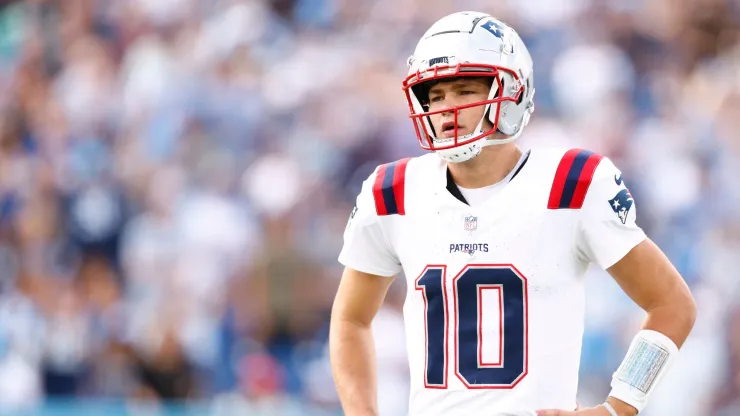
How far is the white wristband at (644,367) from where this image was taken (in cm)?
337

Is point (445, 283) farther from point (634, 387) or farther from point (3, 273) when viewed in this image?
point (3, 273)

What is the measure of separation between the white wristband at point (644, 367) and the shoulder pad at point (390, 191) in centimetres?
77

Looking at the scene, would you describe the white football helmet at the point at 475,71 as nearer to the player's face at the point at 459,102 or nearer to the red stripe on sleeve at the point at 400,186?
the player's face at the point at 459,102

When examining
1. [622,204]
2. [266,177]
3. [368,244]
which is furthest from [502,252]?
[266,177]

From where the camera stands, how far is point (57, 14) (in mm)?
10430

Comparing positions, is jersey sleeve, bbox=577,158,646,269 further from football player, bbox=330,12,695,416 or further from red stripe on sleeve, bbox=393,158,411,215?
red stripe on sleeve, bbox=393,158,411,215

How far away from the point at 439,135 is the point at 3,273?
6.28 m

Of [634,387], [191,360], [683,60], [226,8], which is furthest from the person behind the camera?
[226,8]

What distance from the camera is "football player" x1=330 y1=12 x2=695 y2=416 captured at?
338cm

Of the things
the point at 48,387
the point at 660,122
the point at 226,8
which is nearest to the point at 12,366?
the point at 48,387

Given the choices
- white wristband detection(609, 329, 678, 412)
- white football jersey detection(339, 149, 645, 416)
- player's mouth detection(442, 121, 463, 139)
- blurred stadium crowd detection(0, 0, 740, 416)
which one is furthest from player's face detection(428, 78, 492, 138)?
blurred stadium crowd detection(0, 0, 740, 416)

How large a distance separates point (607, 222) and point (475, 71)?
0.55 metres

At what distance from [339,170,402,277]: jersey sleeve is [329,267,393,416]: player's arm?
0.04 meters

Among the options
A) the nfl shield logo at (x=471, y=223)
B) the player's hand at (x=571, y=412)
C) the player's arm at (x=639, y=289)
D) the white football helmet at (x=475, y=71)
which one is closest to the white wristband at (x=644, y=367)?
the player's arm at (x=639, y=289)
